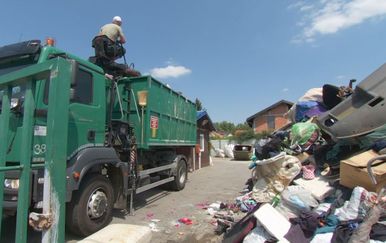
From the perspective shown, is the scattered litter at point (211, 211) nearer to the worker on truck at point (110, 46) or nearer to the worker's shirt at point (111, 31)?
the worker on truck at point (110, 46)

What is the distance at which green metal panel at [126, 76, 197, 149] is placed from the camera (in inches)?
261

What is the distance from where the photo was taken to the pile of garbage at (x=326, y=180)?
→ 3.88 m

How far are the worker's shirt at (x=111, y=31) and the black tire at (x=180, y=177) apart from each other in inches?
159

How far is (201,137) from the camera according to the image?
17.7 metres

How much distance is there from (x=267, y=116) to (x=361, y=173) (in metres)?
29.5

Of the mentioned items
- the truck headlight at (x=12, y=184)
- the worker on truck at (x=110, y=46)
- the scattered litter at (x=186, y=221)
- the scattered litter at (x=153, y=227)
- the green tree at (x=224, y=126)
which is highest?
the green tree at (x=224, y=126)

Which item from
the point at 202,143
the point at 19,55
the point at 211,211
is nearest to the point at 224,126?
the point at 202,143

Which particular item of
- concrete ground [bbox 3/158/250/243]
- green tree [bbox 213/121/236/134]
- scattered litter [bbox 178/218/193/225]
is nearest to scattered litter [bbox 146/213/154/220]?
concrete ground [bbox 3/158/250/243]

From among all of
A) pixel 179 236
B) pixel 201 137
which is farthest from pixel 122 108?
pixel 201 137

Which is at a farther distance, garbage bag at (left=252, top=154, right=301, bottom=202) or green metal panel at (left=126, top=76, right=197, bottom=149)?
green metal panel at (left=126, top=76, right=197, bottom=149)

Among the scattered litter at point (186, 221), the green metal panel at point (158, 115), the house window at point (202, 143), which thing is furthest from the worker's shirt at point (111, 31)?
the house window at point (202, 143)

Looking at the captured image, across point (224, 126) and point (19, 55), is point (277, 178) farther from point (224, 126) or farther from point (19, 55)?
point (224, 126)

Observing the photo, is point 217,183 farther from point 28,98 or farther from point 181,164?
point 28,98

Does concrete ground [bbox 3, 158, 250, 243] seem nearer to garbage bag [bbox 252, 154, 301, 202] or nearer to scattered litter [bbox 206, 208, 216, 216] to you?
scattered litter [bbox 206, 208, 216, 216]
